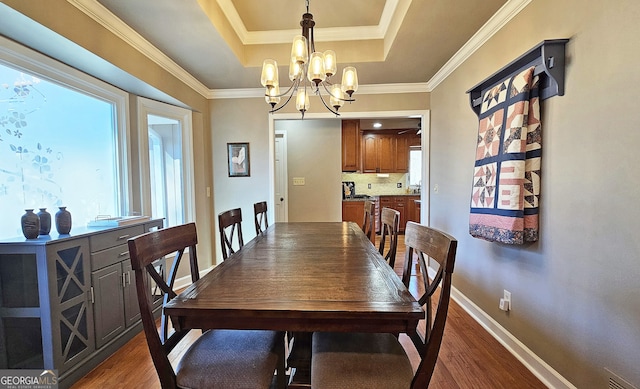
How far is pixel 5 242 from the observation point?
4.71ft

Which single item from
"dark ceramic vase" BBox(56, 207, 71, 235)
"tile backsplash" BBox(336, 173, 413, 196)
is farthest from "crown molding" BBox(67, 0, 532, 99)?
"tile backsplash" BBox(336, 173, 413, 196)

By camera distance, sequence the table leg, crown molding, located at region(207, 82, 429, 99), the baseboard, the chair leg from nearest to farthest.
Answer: the chair leg < the table leg < the baseboard < crown molding, located at region(207, 82, 429, 99)

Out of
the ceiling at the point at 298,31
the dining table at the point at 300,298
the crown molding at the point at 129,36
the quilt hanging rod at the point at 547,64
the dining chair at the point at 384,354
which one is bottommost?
the dining chair at the point at 384,354

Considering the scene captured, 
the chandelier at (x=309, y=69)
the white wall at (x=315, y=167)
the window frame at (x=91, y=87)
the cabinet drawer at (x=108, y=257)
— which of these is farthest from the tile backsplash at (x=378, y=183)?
the cabinet drawer at (x=108, y=257)

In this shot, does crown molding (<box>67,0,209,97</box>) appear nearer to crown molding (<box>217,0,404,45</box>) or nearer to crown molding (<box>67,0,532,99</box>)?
crown molding (<box>67,0,532,99</box>)

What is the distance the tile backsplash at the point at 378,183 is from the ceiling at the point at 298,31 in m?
3.46

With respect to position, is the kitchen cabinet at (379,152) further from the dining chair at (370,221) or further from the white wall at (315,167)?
the dining chair at (370,221)

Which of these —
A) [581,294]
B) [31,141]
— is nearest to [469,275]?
[581,294]

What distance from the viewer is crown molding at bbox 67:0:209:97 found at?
171 cm

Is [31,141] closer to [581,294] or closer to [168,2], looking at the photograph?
[168,2]

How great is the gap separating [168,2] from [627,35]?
2435 millimetres

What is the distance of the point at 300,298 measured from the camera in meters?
0.97

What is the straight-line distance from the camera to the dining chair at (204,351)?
3.14ft

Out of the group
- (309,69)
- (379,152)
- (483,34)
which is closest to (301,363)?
(309,69)
